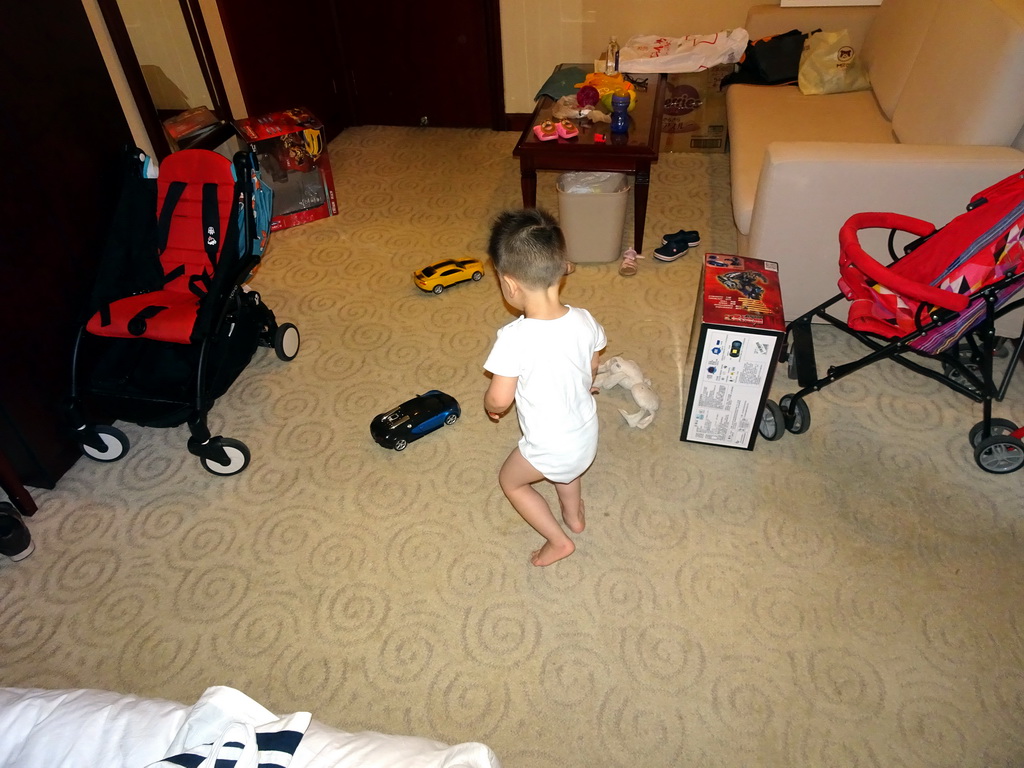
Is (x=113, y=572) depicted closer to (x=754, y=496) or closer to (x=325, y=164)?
(x=754, y=496)

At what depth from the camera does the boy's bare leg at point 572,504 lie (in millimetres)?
2049

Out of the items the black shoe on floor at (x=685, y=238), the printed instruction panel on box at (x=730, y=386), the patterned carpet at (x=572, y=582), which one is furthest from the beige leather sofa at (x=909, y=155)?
the printed instruction panel on box at (x=730, y=386)

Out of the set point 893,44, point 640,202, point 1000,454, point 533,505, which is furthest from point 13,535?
point 893,44

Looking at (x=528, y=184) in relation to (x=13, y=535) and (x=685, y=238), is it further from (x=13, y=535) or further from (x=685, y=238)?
(x=13, y=535)

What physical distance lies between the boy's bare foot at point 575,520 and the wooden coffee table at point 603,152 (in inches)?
68.1

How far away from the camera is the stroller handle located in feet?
6.34

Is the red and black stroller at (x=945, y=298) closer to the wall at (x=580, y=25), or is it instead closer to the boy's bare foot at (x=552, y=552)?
the boy's bare foot at (x=552, y=552)

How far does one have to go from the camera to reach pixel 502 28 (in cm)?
453

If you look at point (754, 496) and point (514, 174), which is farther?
point (514, 174)

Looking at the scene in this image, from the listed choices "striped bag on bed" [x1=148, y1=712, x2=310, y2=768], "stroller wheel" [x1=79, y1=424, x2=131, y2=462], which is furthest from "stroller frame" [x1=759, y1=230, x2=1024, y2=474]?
"stroller wheel" [x1=79, y1=424, x2=131, y2=462]

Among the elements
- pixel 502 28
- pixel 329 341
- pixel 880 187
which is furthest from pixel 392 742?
pixel 502 28

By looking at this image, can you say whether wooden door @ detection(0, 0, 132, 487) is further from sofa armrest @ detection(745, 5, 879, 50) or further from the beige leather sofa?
sofa armrest @ detection(745, 5, 879, 50)

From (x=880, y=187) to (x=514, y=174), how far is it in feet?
8.04

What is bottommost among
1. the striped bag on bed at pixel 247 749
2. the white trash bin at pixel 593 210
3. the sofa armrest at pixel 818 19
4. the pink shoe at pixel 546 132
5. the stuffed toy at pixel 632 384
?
the stuffed toy at pixel 632 384
